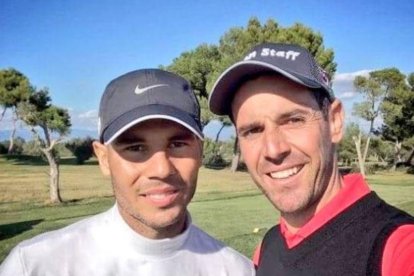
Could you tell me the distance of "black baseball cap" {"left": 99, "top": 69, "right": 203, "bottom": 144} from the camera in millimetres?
2447

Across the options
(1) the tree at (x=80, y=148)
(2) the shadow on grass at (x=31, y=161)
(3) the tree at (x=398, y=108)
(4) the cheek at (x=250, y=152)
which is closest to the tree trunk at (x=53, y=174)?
(4) the cheek at (x=250, y=152)

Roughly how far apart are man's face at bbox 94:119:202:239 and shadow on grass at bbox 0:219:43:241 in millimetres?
9705

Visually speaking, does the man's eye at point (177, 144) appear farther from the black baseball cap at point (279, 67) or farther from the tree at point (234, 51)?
the tree at point (234, 51)

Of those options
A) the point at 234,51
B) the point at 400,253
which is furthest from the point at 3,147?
the point at 400,253

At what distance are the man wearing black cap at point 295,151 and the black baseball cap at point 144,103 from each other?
29 centimetres

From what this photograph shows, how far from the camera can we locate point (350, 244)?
2.33 meters

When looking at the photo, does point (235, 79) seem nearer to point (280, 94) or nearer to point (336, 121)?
point (280, 94)

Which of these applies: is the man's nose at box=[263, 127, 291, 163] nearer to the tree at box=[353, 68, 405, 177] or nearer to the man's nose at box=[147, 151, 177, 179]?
the man's nose at box=[147, 151, 177, 179]

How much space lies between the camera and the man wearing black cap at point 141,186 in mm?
2457

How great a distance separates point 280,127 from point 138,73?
0.76 metres

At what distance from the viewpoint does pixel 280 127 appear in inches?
106

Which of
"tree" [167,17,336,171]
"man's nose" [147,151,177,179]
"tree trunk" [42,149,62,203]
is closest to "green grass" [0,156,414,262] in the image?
"tree trunk" [42,149,62,203]

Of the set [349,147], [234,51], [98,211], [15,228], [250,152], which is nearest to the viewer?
[250,152]

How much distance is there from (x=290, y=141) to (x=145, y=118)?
76 centimetres
